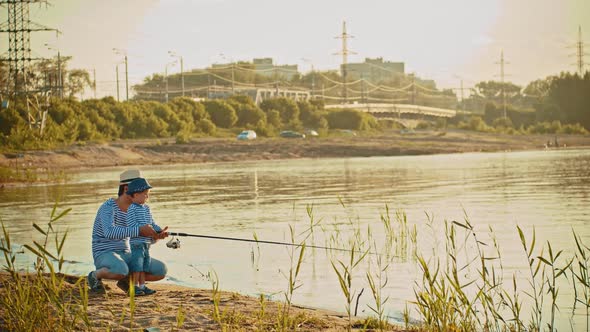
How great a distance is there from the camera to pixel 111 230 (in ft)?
31.0

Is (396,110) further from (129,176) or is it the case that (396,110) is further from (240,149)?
(129,176)

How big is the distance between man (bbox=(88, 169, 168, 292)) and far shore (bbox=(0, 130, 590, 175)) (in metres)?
34.2

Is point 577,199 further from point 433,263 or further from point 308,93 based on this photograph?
point 308,93

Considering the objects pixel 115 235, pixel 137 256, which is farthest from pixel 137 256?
pixel 115 235

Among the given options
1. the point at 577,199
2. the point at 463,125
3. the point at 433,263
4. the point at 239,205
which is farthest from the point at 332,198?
the point at 463,125

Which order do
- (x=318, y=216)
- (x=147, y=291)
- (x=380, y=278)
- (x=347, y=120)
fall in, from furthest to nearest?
1. (x=347, y=120)
2. (x=318, y=216)
3. (x=380, y=278)
4. (x=147, y=291)

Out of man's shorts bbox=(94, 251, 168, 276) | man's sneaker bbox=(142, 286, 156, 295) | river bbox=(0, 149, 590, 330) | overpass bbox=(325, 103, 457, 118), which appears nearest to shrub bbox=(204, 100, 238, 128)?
overpass bbox=(325, 103, 457, 118)

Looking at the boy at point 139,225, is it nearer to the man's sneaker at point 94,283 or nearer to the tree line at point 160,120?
the man's sneaker at point 94,283

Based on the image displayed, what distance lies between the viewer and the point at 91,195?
2788cm

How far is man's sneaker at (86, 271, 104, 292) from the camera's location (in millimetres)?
9683

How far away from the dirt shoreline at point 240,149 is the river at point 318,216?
466 inches

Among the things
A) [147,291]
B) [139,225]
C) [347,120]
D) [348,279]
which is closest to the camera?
[348,279]

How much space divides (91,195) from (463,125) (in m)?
87.3

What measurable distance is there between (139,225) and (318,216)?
406 inches
